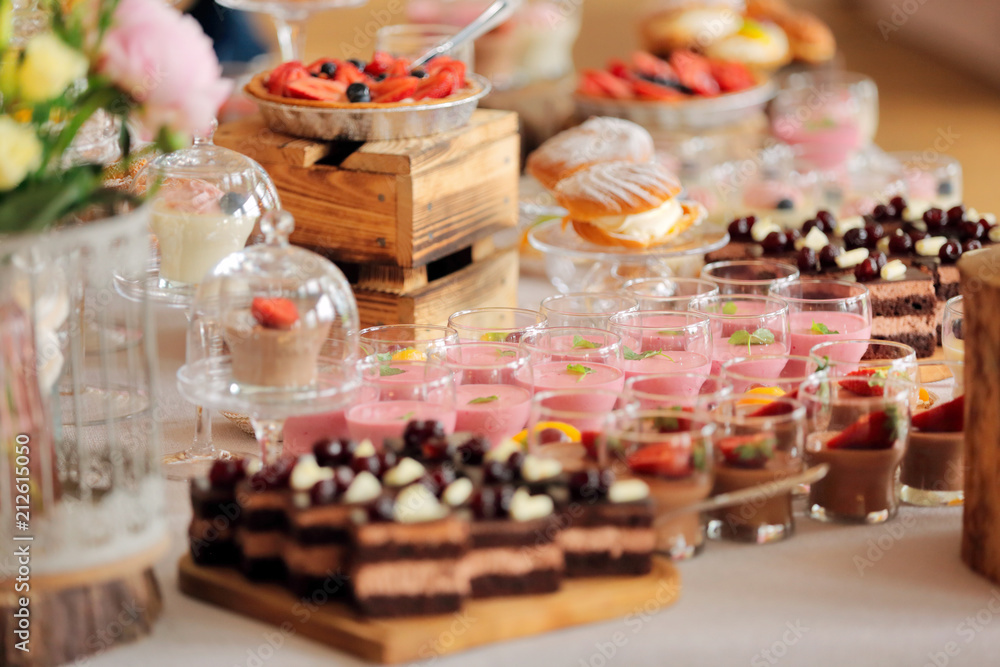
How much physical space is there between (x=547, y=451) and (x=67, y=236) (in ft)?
1.87

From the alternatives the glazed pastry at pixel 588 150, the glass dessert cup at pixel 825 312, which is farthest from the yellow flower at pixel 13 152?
the glazed pastry at pixel 588 150

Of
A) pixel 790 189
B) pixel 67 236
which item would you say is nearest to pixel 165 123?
pixel 67 236

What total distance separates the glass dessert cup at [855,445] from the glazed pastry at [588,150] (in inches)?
42.2

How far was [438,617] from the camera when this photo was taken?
3.99 feet

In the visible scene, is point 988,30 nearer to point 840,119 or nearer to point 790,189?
point 840,119

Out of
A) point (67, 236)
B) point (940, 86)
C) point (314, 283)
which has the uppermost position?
point (67, 236)

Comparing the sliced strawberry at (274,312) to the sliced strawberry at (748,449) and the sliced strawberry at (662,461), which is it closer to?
the sliced strawberry at (662,461)

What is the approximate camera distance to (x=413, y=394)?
149cm

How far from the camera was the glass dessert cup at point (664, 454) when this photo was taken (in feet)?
4.31

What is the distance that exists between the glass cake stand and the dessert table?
0.83 meters

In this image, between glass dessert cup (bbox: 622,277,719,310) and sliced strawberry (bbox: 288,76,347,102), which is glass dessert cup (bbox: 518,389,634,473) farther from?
sliced strawberry (bbox: 288,76,347,102)

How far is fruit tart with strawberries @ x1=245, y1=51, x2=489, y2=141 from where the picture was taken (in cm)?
202

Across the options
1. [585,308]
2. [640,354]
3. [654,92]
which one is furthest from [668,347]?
[654,92]

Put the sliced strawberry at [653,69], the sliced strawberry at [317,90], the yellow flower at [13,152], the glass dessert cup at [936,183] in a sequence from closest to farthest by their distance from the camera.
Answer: the yellow flower at [13,152]
the sliced strawberry at [317,90]
the glass dessert cup at [936,183]
the sliced strawberry at [653,69]
